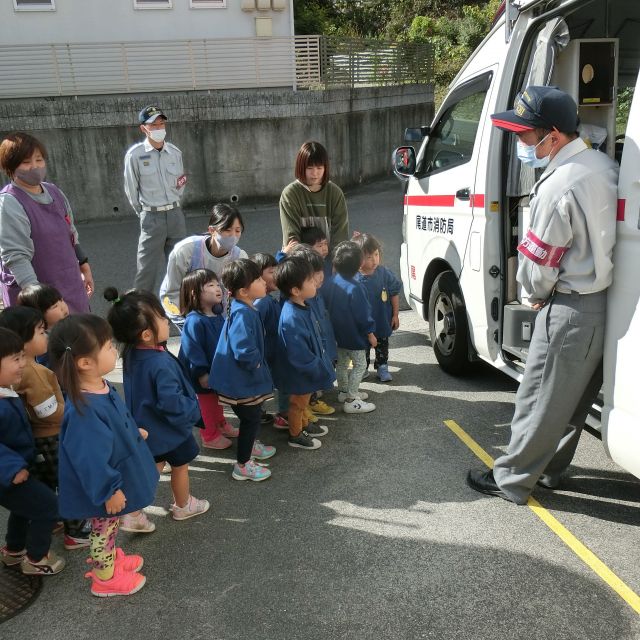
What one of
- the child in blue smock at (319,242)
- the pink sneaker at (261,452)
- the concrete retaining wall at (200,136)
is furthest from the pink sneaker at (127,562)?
the concrete retaining wall at (200,136)

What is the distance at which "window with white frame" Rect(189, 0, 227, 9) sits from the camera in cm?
1423

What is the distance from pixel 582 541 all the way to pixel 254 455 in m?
1.91

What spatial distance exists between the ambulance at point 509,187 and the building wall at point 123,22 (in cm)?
1124

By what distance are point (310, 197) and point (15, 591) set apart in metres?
3.24

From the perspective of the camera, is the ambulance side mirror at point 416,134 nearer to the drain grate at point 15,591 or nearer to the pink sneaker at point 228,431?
the pink sneaker at point 228,431

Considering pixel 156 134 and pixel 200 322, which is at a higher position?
pixel 156 134

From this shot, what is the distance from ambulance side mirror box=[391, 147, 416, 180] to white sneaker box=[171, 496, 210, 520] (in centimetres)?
316

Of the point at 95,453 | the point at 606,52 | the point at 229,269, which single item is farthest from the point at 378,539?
the point at 606,52

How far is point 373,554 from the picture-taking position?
293 cm

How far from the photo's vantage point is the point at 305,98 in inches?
488

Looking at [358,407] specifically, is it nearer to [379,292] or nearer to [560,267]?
[379,292]

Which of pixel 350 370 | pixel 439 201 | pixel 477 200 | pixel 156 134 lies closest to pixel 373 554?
pixel 350 370

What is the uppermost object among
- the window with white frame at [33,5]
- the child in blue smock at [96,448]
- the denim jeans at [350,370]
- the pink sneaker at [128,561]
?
the window with white frame at [33,5]

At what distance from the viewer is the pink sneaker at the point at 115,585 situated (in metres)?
2.74
